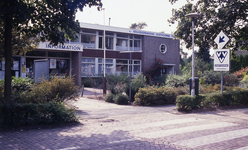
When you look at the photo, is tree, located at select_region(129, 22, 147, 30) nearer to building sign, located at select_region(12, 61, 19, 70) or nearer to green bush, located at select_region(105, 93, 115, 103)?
building sign, located at select_region(12, 61, 19, 70)

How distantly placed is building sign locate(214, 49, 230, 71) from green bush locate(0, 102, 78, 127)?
7.88 meters

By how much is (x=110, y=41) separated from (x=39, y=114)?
934 inches

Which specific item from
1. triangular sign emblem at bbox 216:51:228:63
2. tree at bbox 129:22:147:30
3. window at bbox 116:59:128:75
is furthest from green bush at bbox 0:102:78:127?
tree at bbox 129:22:147:30

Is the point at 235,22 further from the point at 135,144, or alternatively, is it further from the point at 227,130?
the point at 135,144

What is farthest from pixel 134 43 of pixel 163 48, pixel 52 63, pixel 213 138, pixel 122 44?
pixel 213 138

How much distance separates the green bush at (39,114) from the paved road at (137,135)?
0.40 m

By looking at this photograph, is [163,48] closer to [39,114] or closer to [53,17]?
[53,17]

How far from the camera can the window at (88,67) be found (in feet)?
90.4

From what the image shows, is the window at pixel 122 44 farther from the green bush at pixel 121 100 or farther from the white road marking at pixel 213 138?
the white road marking at pixel 213 138

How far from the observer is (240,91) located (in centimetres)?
1269

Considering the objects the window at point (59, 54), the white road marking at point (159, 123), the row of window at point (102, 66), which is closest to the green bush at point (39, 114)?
the white road marking at point (159, 123)

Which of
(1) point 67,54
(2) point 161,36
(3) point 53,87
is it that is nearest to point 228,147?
(3) point 53,87

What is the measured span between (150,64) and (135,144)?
27248 millimetres

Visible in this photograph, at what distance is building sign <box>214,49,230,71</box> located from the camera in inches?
445
